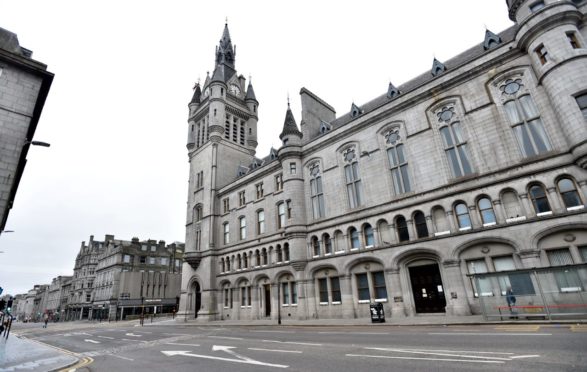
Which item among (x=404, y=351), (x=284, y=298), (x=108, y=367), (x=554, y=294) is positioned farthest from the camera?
(x=284, y=298)

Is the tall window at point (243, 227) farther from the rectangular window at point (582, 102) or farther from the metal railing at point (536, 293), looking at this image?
the rectangular window at point (582, 102)

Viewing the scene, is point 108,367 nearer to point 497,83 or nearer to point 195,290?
point 497,83

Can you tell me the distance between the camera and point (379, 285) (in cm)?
2305

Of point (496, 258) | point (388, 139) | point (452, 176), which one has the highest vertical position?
point (388, 139)

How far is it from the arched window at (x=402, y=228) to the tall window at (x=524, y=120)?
8.54m

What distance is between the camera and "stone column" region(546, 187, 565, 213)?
1639cm

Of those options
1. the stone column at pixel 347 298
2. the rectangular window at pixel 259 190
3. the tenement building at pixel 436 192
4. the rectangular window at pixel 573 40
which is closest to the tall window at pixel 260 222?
the tenement building at pixel 436 192

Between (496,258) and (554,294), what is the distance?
4.71 metres

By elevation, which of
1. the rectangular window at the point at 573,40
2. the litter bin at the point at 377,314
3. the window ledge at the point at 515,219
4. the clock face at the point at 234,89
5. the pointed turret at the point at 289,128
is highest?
the clock face at the point at 234,89

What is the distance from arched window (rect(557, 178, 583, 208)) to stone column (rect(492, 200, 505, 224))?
290cm

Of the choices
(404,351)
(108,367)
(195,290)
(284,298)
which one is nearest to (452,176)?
(404,351)

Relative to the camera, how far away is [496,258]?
60.3ft

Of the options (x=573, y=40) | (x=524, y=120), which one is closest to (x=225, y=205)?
(x=524, y=120)

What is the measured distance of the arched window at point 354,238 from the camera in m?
24.8
